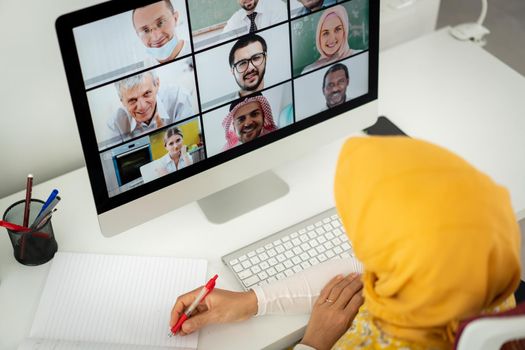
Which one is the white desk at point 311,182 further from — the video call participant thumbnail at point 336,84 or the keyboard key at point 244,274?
the video call participant thumbnail at point 336,84

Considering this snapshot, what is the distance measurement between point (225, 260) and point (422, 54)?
82 centimetres

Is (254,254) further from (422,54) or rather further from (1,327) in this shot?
(422,54)

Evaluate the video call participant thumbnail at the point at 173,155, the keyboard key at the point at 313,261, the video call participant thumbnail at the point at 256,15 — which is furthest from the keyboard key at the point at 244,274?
the video call participant thumbnail at the point at 256,15

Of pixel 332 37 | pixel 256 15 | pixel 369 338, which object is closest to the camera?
pixel 369 338

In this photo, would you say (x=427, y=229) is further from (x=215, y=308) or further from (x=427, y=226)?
(x=215, y=308)

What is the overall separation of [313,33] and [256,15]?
128 millimetres

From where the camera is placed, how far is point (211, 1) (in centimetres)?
109

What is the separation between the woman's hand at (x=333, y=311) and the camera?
1.16m

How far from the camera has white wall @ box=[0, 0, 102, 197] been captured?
51.6 inches

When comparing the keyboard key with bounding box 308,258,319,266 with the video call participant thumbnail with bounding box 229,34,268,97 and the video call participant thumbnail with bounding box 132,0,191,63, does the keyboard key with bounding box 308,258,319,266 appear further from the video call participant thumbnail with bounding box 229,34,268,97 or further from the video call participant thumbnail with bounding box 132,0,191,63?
the video call participant thumbnail with bounding box 132,0,191,63

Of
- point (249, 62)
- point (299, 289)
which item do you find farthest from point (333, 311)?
point (249, 62)

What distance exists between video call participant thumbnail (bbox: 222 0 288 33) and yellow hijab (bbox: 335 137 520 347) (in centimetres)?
35

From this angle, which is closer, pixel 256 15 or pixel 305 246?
pixel 256 15

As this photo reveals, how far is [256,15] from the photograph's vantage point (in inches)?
45.2
